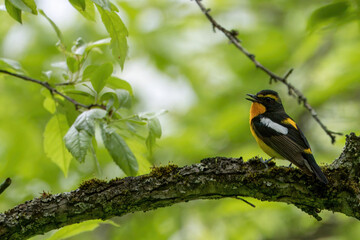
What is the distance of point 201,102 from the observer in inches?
374

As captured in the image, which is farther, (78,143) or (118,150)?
(118,150)

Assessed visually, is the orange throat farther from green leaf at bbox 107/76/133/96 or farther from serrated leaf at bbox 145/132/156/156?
serrated leaf at bbox 145/132/156/156

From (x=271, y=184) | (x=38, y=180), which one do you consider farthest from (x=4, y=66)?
(x=38, y=180)

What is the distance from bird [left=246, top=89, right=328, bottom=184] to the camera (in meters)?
4.17

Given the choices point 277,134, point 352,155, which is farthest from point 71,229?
point 277,134

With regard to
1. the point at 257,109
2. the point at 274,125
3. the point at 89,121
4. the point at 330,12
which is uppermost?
the point at 257,109

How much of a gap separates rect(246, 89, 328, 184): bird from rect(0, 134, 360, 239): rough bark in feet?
0.73

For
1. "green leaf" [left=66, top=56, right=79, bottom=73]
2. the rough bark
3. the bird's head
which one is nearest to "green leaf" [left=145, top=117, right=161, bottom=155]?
the rough bark

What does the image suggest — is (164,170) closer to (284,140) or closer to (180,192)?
(180,192)

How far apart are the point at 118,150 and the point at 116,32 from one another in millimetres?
957

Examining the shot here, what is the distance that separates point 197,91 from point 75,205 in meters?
6.49

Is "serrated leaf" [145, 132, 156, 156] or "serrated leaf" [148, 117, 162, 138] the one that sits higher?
"serrated leaf" [148, 117, 162, 138]

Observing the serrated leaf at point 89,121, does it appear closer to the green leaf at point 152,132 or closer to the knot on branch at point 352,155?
the green leaf at point 152,132

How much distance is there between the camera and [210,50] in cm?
1041
